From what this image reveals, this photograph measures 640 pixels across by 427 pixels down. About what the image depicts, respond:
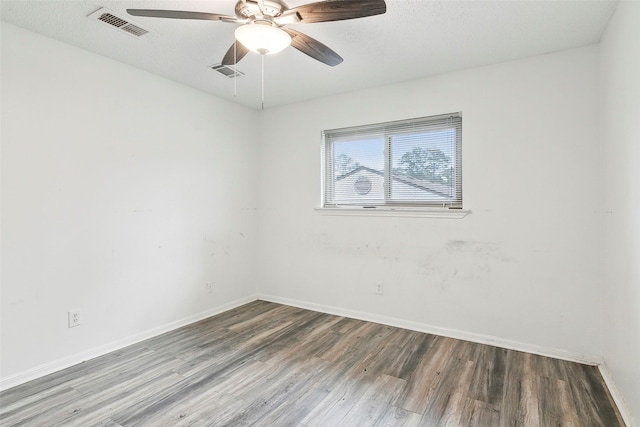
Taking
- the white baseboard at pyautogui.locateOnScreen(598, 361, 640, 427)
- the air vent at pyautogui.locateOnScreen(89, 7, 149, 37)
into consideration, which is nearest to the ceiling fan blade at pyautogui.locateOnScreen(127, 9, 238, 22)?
the air vent at pyautogui.locateOnScreen(89, 7, 149, 37)

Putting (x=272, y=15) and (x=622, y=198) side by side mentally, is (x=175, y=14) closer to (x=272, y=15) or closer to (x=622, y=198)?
(x=272, y=15)

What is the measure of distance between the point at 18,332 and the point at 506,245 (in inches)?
146

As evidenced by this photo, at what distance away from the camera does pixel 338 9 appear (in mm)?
1746

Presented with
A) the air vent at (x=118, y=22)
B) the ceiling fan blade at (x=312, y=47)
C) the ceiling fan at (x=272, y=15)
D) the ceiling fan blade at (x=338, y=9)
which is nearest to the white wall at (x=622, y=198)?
the ceiling fan blade at (x=338, y=9)

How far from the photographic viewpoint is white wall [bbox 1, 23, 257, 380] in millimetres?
2354

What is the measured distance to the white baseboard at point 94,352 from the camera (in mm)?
2336

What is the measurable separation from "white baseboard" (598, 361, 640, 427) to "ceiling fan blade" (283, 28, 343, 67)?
2.70 metres

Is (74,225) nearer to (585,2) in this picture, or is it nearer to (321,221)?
(321,221)

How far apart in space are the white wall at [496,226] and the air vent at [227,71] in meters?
1.02

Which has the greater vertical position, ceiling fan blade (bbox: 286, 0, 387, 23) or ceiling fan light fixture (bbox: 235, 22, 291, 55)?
ceiling fan blade (bbox: 286, 0, 387, 23)

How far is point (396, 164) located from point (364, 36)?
54.0 inches

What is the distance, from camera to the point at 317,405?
2.11 meters

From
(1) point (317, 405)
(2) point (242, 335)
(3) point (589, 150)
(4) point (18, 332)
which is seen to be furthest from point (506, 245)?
(4) point (18, 332)

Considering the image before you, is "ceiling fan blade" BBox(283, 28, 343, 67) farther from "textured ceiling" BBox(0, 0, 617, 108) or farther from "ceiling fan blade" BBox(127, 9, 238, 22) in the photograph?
"ceiling fan blade" BBox(127, 9, 238, 22)
